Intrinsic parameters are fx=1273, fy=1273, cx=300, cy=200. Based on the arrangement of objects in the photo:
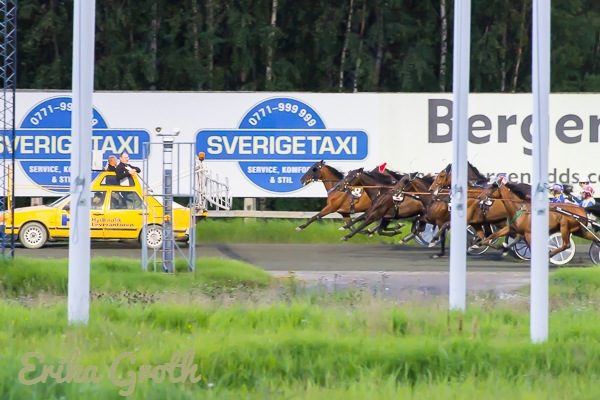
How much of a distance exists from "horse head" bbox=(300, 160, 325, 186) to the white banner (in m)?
2.50

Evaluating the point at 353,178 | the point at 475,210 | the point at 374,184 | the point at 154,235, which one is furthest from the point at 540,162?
the point at 353,178

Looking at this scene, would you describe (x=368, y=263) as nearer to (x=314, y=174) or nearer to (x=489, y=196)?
(x=489, y=196)

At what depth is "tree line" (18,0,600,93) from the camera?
40812 millimetres

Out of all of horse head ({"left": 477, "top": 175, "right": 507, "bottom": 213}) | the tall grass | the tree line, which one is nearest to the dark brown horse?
horse head ({"left": 477, "top": 175, "right": 507, "bottom": 213})

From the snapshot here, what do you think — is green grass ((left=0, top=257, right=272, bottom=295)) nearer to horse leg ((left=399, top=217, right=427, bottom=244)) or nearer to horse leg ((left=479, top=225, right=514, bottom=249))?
horse leg ((left=479, top=225, right=514, bottom=249))

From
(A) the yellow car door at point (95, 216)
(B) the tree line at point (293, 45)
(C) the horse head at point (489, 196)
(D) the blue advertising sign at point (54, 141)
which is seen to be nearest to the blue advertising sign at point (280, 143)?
(D) the blue advertising sign at point (54, 141)

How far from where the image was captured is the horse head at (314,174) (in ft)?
105

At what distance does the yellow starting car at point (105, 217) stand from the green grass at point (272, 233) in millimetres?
4298

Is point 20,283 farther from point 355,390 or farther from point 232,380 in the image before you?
point 355,390

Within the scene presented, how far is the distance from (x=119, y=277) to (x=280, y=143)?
16508 millimetres

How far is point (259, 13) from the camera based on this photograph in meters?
42.1

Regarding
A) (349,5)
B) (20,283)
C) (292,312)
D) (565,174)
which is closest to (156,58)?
(349,5)

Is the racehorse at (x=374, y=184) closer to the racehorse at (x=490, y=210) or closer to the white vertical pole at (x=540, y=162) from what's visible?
the racehorse at (x=490, y=210)

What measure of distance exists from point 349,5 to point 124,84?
26.7 ft
